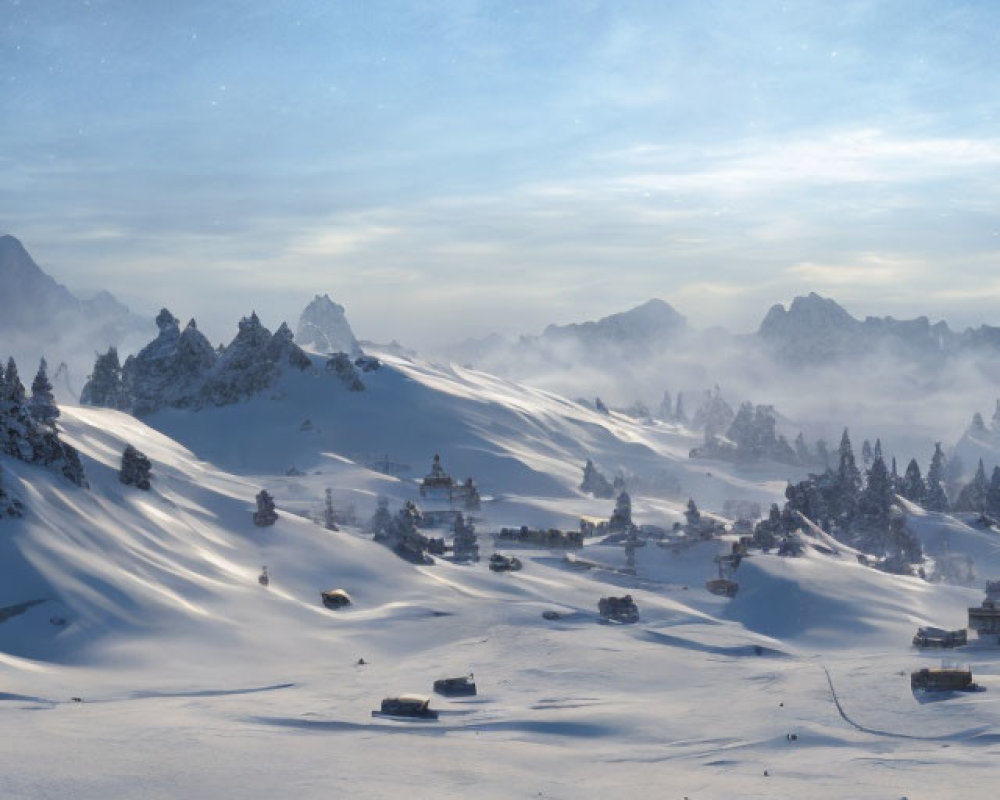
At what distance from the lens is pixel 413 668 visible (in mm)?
85125

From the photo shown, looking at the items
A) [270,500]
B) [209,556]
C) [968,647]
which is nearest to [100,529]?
[209,556]

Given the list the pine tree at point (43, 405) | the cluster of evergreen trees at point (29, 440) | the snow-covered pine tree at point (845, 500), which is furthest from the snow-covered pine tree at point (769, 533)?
the pine tree at point (43, 405)

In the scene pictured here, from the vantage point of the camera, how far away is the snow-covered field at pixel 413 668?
54.5 metres

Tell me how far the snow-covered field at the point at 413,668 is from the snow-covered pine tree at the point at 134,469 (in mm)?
1301

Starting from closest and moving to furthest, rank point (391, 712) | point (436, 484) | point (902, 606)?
point (391, 712) → point (902, 606) → point (436, 484)

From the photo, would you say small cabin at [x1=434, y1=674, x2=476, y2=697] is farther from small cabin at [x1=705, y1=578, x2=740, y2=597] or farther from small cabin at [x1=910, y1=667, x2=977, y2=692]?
small cabin at [x1=705, y1=578, x2=740, y2=597]

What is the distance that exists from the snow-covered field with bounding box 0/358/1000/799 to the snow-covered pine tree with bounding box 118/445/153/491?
1301 millimetres

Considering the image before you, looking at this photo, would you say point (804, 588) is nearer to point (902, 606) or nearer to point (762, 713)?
point (902, 606)

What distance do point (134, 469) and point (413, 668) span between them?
43.1 m

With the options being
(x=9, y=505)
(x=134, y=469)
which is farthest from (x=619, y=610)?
(x=9, y=505)

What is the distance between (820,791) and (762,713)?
1918 centimetres

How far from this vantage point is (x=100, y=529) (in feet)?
322

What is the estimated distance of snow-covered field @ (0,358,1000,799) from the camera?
54.5 meters

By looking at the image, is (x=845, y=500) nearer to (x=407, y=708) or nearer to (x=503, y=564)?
(x=503, y=564)
